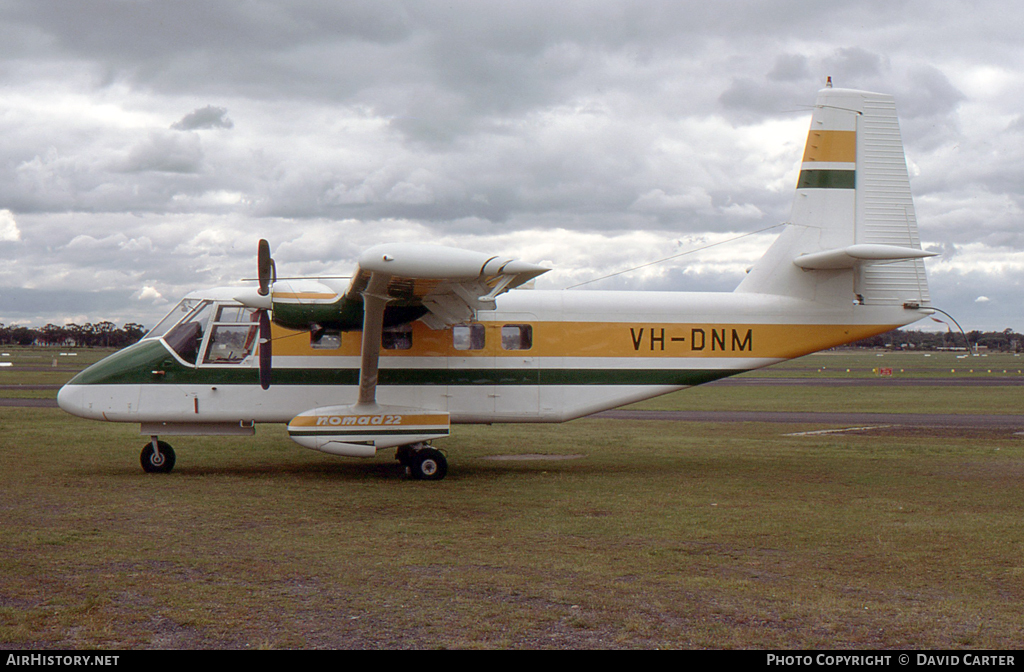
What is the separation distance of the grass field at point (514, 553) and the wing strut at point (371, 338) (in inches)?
58.7

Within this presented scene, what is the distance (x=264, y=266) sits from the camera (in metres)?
12.0

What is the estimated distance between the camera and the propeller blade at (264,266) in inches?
472

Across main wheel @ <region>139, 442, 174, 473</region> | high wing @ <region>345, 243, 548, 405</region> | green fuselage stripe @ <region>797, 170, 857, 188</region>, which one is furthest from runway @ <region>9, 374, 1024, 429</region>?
main wheel @ <region>139, 442, 174, 473</region>

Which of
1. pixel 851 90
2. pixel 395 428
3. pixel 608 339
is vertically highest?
pixel 851 90

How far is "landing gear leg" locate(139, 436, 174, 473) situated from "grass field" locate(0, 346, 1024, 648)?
0.61 feet

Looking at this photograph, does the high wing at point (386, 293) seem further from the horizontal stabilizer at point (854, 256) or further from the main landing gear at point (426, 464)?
the horizontal stabilizer at point (854, 256)

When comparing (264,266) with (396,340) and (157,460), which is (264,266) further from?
(157,460)

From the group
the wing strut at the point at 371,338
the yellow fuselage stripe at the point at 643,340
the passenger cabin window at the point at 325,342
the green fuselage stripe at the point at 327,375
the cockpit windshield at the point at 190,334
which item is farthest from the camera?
the yellow fuselage stripe at the point at 643,340

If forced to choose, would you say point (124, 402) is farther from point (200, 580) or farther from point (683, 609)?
point (683, 609)

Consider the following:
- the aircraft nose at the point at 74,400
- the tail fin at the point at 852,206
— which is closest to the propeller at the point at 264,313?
the aircraft nose at the point at 74,400

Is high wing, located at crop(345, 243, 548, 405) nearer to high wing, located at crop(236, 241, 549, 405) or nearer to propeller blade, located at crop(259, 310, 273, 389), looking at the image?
high wing, located at crop(236, 241, 549, 405)

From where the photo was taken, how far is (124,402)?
13258mm

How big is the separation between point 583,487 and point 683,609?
6.26 metres
